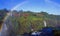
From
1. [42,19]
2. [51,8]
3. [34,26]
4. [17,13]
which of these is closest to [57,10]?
[51,8]

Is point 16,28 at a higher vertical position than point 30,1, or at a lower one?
lower

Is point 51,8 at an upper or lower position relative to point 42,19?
upper

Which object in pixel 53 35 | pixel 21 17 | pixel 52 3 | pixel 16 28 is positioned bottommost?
pixel 53 35

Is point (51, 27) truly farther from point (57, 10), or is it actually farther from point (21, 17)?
point (21, 17)

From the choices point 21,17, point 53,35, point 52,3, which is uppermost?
point 52,3

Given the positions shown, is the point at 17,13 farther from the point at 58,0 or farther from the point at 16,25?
the point at 58,0

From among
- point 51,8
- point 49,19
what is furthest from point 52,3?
point 49,19

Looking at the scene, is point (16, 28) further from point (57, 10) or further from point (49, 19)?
point (57, 10)

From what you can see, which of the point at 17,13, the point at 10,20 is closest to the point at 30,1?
the point at 17,13
